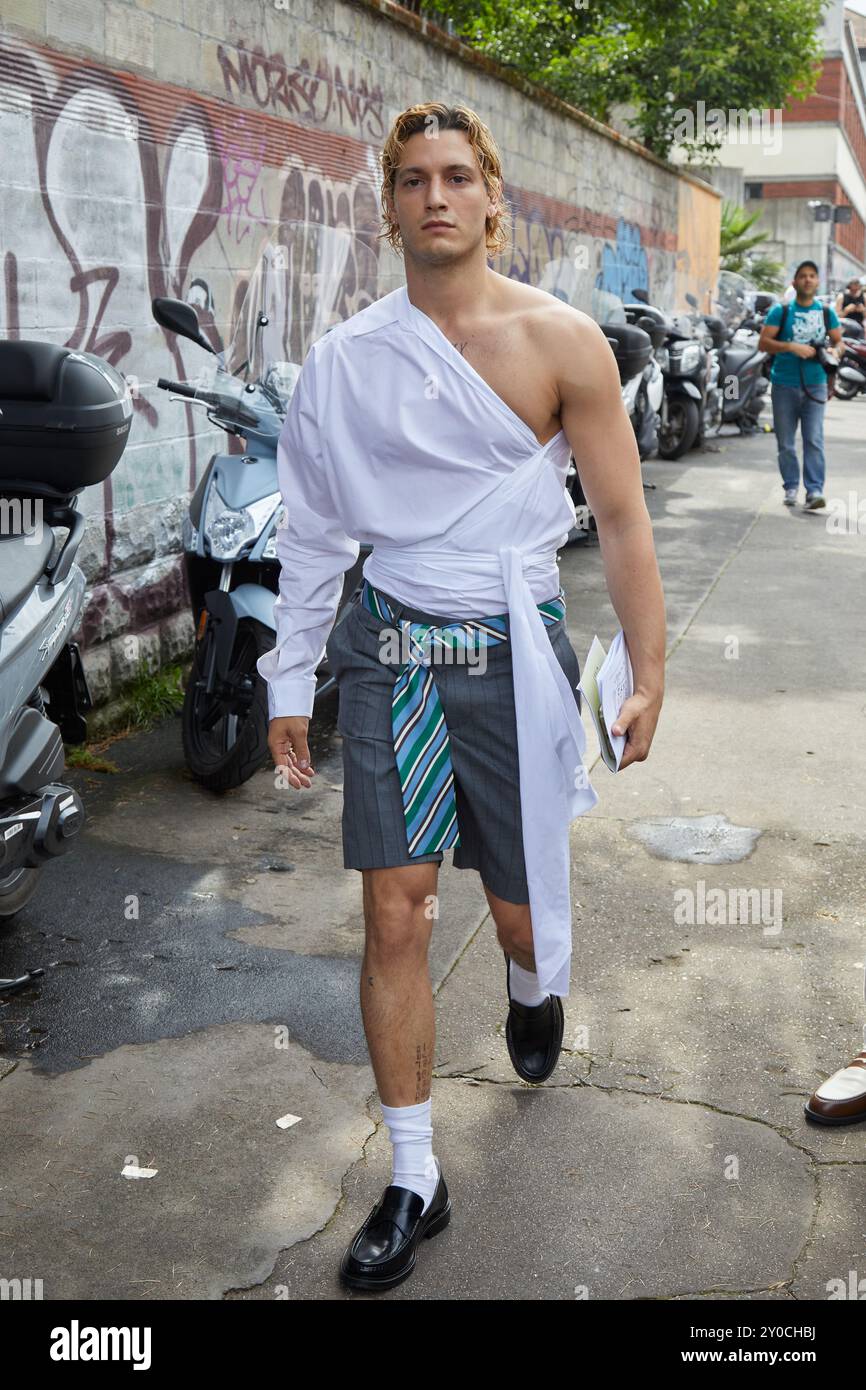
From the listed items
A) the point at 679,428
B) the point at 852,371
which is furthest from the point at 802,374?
the point at 852,371

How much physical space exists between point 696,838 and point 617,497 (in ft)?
7.92

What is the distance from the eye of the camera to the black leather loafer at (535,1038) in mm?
3412

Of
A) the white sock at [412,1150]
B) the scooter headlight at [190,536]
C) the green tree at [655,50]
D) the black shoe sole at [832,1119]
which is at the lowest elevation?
the black shoe sole at [832,1119]

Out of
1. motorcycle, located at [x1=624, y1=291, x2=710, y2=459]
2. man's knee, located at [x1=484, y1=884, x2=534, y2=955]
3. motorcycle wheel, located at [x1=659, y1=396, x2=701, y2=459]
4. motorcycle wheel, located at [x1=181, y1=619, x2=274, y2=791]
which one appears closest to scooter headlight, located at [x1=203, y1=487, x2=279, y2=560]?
motorcycle wheel, located at [x1=181, y1=619, x2=274, y2=791]

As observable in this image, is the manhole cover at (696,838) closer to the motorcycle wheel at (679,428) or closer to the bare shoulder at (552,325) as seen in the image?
the bare shoulder at (552,325)

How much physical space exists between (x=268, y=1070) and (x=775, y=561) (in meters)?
7.29

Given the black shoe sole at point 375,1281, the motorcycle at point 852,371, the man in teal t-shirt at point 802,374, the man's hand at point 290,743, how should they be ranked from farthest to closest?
1. the motorcycle at point 852,371
2. the man in teal t-shirt at point 802,374
3. the man's hand at point 290,743
4. the black shoe sole at point 375,1281

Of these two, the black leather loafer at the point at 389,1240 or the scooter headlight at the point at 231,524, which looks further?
the scooter headlight at the point at 231,524

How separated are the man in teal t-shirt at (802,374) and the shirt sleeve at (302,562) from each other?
9483 millimetres

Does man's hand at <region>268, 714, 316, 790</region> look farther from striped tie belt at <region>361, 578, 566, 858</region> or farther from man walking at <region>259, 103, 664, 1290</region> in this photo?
striped tie belt at <region>361, 578, 566, 858</region>

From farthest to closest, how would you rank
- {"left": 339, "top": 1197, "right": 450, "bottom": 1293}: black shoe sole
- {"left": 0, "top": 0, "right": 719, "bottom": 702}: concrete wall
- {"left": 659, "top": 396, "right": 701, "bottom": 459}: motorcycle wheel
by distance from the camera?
{"left": 659, "top": 396, "right": 701, "bottom": 459}: motorcycle wheel < {"left": 0, "top": 0, "right": 719, "bottom": 702}: concrete wall < {"left": 339, "top": 1197, "right": 450, "bottom": 1293}: black shoe sole

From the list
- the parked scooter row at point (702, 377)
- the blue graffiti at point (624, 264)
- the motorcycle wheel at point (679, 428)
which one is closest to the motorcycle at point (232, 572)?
the parked scooter row at point (702, 377)

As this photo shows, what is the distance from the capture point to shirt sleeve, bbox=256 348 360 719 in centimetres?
302

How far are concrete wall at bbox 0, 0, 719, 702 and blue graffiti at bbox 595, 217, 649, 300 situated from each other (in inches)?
305
